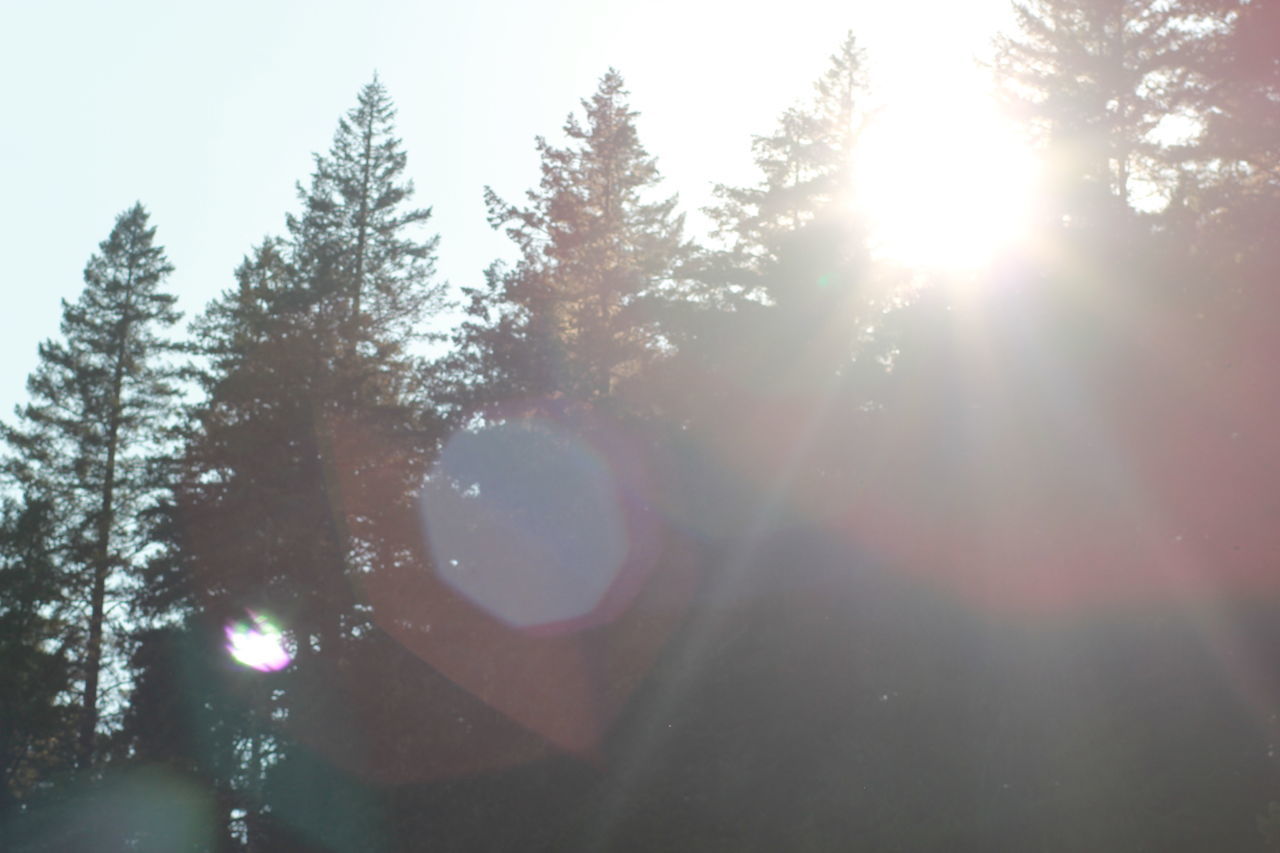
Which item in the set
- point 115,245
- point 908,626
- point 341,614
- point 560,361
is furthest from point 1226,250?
point 115,245

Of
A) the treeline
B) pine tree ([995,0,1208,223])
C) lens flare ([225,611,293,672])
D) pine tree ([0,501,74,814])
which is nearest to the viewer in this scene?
the treeline

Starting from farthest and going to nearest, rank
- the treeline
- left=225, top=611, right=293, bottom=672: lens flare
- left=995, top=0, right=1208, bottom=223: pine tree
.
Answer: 1. left=225, top=611, right=293, bottom=672: lens flare
2. left=995, top=0, right=1208, bottom=223: pine tree
3. the treeline

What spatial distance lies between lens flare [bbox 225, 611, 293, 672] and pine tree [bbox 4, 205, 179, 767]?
625cm

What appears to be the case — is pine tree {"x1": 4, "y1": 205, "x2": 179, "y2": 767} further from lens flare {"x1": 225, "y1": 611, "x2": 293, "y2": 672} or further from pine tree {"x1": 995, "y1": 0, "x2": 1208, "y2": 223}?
pine tree {"x1": 995, "y1": 0, "x2": 1208, "y2": 223}

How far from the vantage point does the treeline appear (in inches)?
732

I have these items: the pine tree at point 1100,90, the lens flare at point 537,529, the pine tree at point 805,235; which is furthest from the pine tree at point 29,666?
the pine tree at point 1100,90

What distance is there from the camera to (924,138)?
3094 centimetres

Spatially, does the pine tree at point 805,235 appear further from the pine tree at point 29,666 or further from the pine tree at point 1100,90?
the pine tree at point 29,666

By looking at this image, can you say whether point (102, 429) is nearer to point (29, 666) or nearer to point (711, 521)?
point (29, 666)

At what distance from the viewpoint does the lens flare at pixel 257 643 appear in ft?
89.7

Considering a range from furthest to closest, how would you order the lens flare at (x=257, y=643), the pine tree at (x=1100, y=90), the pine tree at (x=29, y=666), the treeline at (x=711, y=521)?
the pine tree at (x=29, y=666) < the lens flare at (x=257, y=643) < the pine tree at (x=1100, y=90) < the treeline at (x=711, y=521)

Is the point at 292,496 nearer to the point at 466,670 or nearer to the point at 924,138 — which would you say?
the point at 466,670

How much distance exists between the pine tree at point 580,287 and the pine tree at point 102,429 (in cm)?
1133

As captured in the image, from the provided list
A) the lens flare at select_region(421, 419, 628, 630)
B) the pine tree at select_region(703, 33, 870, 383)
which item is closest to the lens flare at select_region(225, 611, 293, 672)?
the lens flare at select_region(421, 419, 628, 630)
